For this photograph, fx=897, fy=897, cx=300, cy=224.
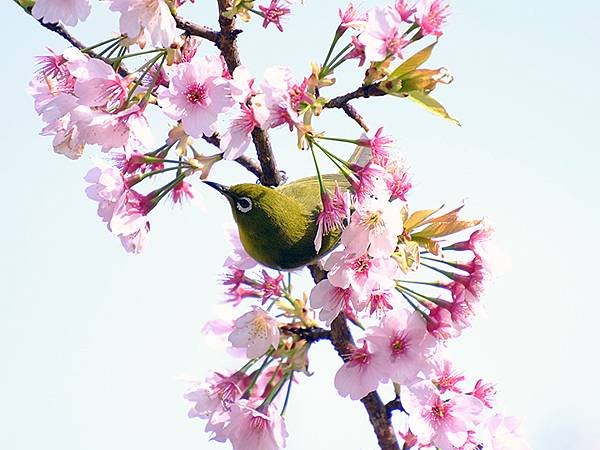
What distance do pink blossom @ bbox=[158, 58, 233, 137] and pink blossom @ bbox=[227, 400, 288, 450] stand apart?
1029mm

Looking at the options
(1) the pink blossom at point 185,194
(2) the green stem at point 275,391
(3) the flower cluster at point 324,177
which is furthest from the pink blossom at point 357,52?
(2) the green stem at point 275,391

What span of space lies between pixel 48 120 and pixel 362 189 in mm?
1074

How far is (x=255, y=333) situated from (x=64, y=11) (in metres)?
1.23

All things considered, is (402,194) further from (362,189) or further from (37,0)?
(37,0)

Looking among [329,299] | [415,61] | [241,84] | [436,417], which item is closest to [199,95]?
[241,84]

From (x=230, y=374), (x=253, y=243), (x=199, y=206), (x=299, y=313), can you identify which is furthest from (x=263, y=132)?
(x=230, y=374)

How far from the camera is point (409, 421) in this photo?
3.04 m

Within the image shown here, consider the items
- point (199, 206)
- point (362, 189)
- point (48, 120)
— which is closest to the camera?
point (362, 189)

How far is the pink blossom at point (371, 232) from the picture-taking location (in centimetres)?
268

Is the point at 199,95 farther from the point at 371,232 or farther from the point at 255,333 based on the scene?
the point at 255,333

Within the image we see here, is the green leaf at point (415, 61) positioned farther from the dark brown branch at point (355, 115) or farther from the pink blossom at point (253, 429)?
the pink blossom at point (253, 429)

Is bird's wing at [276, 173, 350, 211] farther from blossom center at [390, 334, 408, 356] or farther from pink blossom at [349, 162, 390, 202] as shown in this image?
blossom center at [390, 334, 408, 356]

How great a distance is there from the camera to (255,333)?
3.10 meters

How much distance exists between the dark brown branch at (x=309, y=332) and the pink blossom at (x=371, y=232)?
692 mm
